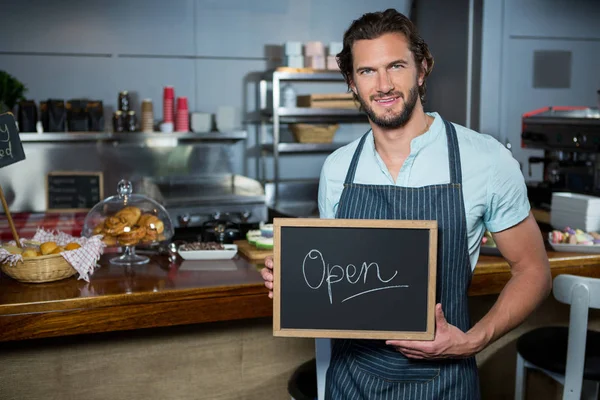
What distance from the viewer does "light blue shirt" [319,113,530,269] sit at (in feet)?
5.53

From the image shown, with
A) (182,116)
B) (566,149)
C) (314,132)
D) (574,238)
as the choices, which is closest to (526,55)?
(566,149)

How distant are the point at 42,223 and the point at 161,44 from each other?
1776 millimetres

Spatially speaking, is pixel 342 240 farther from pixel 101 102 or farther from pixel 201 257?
pixel 101 102

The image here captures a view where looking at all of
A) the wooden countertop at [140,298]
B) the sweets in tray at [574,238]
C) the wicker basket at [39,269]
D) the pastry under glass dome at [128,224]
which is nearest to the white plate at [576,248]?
the sweets in tray at [574,238]

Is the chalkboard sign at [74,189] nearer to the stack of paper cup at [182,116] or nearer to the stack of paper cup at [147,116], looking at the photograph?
the stack of paper cup at [147,116]

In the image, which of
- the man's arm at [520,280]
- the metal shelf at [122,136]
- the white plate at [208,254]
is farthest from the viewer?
the metal shelf at [122,136]

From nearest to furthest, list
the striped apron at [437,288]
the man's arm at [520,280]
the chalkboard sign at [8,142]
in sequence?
the man's arm at [520,280], the striped apron at [437,288], the chalkboard sign at [8,142]

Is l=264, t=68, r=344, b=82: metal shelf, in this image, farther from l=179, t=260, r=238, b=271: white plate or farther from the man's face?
the man's face

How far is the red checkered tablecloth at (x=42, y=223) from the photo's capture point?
443cm

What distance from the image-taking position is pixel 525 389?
2.65 meters

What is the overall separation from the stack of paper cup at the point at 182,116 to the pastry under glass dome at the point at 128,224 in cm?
263

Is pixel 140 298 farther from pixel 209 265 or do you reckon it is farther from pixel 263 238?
pixel 263 238

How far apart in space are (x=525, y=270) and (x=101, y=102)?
4058 millimetres

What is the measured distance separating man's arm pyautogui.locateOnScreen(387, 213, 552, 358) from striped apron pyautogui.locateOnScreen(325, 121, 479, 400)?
0.41ft
